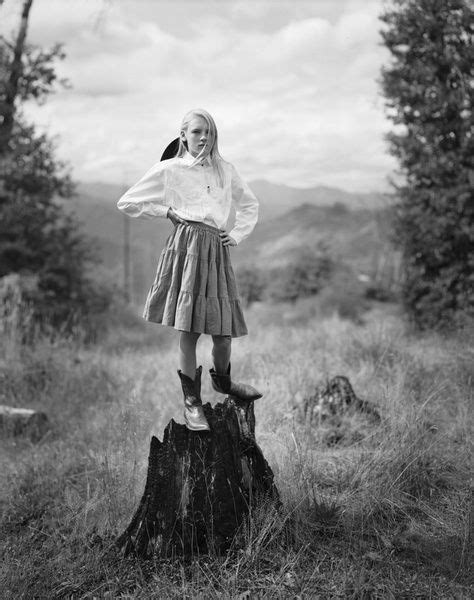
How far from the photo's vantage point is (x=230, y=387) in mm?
3564

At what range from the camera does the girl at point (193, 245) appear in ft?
10.7

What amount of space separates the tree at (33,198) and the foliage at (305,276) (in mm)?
9489

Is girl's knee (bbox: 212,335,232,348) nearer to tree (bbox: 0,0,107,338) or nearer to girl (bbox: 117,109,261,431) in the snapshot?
girl (bbox: 117,109,261,431)

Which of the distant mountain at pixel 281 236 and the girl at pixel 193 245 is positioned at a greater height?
the distant mountain at pixel 281 236

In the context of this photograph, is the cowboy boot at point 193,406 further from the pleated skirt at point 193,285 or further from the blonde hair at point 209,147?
the blonde hair at point 209,147

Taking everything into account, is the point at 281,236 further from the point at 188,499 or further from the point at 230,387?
the point at 188,499

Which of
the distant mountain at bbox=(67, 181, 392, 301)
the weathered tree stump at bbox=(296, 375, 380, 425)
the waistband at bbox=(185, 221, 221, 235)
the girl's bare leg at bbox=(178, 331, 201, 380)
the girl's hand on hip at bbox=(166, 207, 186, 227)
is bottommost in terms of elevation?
the weathered tree stump at bbox=(296, 375, 380, 425)

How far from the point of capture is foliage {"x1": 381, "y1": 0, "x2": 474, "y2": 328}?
8461 mm

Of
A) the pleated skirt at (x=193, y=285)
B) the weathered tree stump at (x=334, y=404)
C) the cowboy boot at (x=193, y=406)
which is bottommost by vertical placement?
the weathered tree stump at (x=334, y=404)

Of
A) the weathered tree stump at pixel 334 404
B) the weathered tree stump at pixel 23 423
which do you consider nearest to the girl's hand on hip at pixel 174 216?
the weathered tree stump at pixel 334 404

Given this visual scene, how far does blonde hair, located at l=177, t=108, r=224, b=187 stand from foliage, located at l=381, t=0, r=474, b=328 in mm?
5859

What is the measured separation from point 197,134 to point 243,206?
1.87 ft

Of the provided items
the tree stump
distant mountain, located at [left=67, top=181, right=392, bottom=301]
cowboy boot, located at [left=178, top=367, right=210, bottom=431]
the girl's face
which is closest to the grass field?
the tree stump

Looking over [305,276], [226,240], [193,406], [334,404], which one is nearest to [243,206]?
[226,240]
